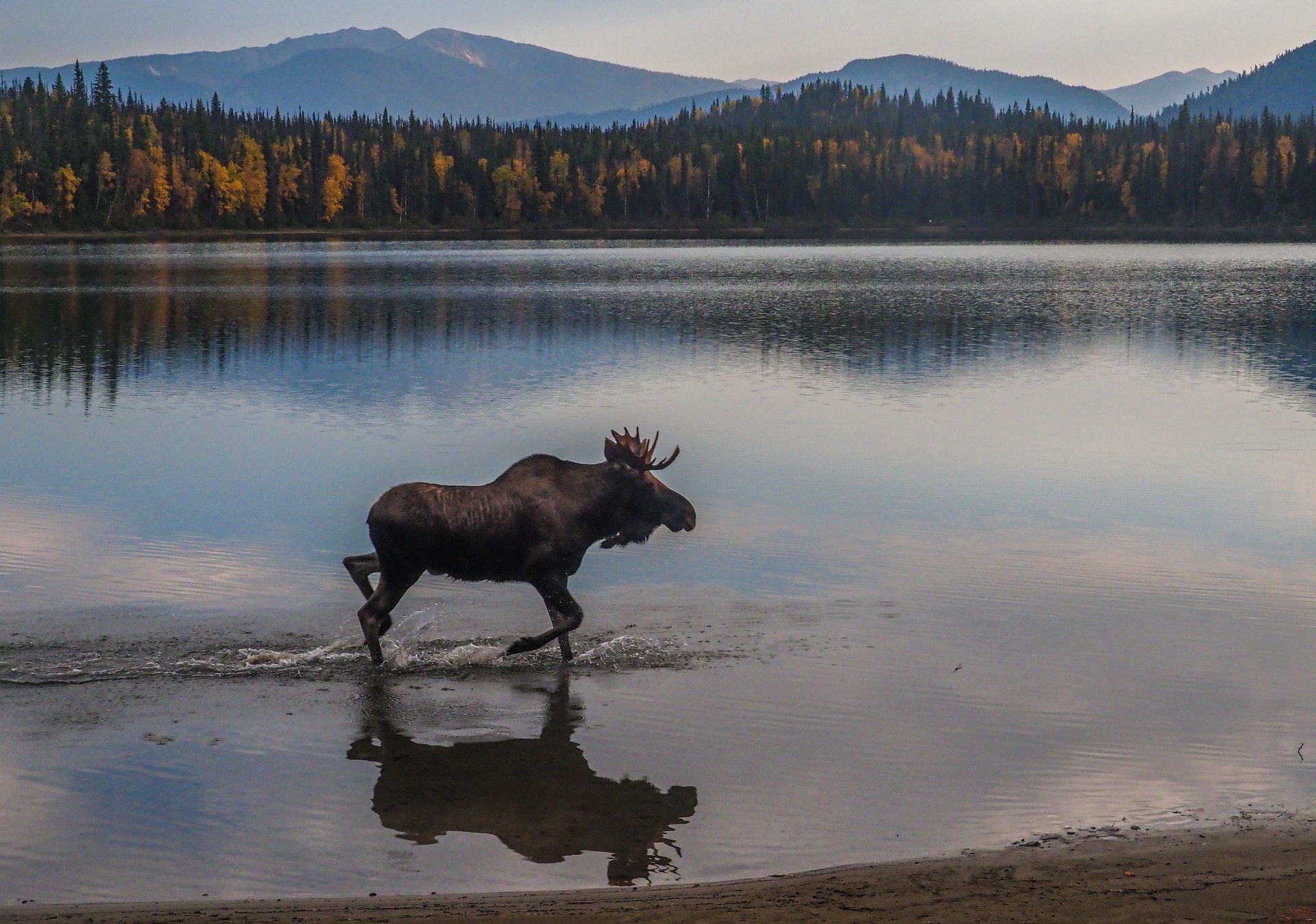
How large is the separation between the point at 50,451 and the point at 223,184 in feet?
600

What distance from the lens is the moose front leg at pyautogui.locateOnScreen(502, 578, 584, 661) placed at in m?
12.7

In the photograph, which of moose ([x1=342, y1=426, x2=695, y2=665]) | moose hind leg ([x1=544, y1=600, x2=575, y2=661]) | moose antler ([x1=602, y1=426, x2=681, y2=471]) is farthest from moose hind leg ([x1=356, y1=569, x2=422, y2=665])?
moose antler ([x1=602, y1=426, x2=681, y2=471])

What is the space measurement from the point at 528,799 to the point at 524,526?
3574 millimetres

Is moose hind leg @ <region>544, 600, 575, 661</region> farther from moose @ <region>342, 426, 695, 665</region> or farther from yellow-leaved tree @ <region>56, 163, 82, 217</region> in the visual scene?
yellow-leaved tree @ <region>56, 163, 82, 217</region>

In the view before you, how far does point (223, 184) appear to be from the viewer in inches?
7830

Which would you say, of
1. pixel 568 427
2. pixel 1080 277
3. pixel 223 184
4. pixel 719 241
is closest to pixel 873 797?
pixel 568 427

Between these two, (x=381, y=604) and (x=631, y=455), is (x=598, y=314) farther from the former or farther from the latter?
(x=381, y=604)

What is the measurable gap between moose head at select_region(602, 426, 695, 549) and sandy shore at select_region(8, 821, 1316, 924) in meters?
5.45

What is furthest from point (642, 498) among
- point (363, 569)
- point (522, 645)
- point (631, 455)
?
point (363, 569)

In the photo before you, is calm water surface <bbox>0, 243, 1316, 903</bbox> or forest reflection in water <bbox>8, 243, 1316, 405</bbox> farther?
forest reflection in water <bbox>8, 243, 1316, 405</bbox>

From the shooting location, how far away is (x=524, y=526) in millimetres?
12930

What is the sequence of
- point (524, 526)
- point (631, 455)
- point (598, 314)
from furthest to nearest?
point (598, 314)
point (631, 455)
point (524, 526)

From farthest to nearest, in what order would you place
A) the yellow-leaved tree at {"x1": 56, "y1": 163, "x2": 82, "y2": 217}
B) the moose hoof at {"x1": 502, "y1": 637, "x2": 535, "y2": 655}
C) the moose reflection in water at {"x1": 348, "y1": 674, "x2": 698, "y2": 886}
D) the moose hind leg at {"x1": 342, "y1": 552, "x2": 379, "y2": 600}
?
the yellow-leaved tree at {"x1": 56, "y1": 163, "x2": 82, "y2": 217} < the moose hind leg at {"x1": 342, "y1": 552, "x2": 379, "y2": 600} < the moose hoof at {"x1": 502, "y1": 637, "x2": 535, "y2": 655} < the moose reflection in water at {"x1": 348, "y1": 674, "x2": 698, "y2": 886}

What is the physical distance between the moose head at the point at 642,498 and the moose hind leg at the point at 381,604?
1.84 meters
